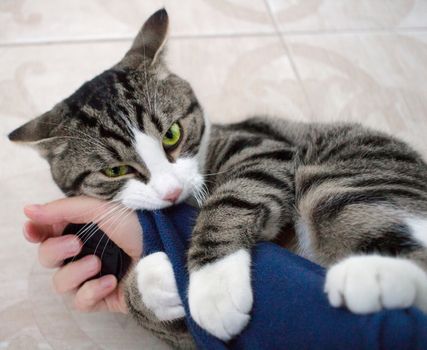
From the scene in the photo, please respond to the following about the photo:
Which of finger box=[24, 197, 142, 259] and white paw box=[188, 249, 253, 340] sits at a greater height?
finger box=[24, 197, 142, 259]

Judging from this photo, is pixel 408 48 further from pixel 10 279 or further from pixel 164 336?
pixel 10 279

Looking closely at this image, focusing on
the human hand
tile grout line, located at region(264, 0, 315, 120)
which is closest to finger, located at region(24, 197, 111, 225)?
the human hand

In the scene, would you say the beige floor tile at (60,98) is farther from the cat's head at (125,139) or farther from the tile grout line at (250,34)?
the cat's head at (125,139)

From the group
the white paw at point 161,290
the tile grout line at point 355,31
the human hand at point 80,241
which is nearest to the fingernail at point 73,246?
the human hand at point 80,241

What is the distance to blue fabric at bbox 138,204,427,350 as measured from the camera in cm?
64

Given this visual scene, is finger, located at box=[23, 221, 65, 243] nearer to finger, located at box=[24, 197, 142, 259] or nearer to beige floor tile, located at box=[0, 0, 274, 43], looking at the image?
finger, located at box=[24, 197, 142, 259]

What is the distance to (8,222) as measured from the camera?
139 cm

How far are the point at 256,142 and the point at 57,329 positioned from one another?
0.75m

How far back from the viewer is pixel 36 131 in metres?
1.04

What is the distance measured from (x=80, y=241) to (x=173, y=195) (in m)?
0.28

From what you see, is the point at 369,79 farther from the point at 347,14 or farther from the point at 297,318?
the point at 297,318

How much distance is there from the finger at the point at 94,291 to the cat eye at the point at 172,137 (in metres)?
0.36

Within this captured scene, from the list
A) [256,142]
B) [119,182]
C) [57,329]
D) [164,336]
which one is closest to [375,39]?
[256,142]

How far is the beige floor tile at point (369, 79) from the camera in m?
1.67
